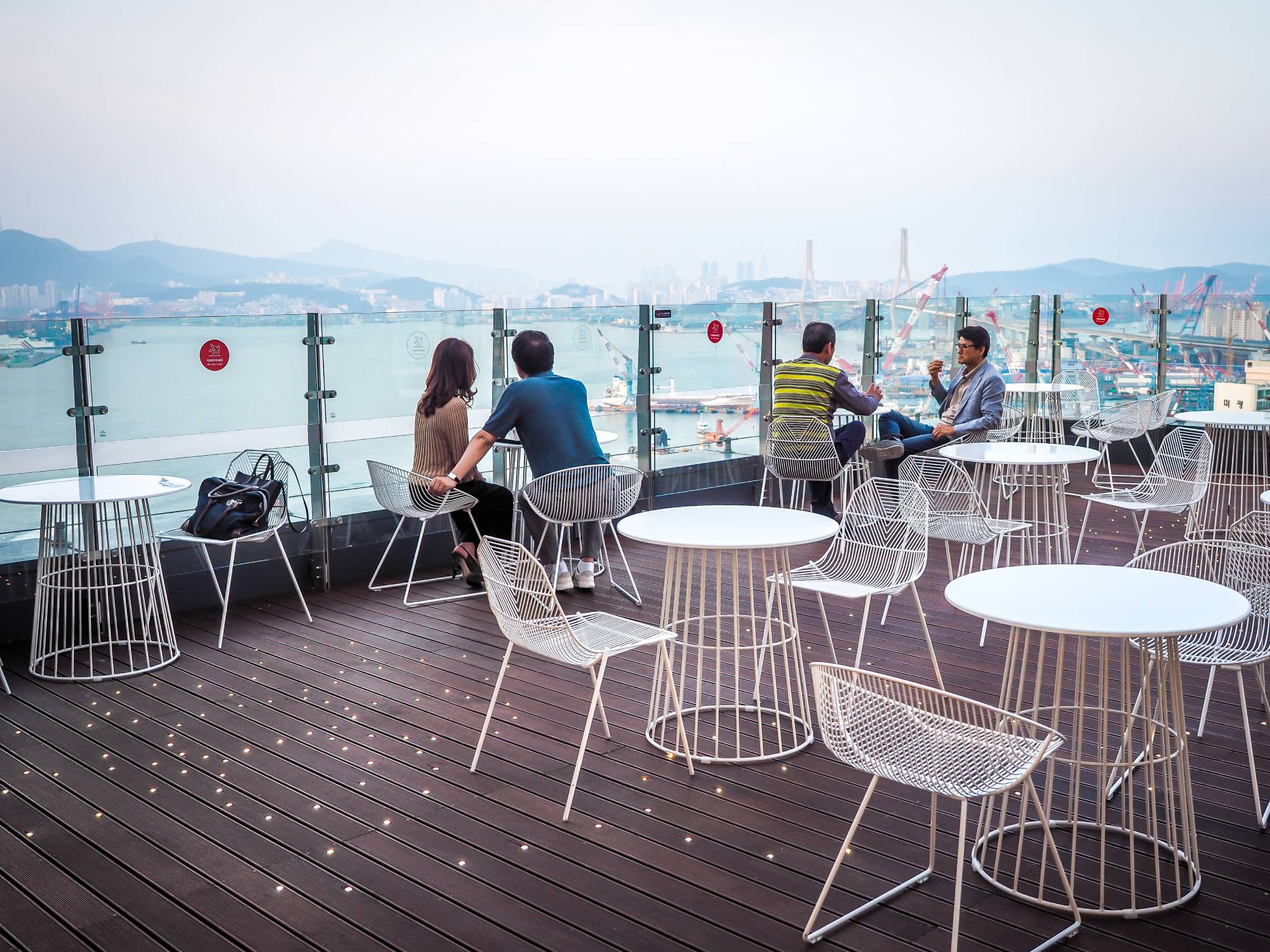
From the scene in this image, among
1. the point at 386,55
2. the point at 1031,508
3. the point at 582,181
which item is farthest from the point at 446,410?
the point at 582,181

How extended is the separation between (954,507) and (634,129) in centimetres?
1326

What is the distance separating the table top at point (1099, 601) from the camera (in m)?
2.74

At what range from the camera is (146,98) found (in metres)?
14.3

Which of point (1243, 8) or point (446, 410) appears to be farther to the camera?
point (1243, 8)

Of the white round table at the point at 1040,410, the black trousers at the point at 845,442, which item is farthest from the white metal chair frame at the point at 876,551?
the white round table at the point at 1040,410

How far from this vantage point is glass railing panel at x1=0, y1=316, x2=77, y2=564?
546 cm

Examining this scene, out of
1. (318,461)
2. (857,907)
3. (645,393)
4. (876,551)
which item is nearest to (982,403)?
(645,393)

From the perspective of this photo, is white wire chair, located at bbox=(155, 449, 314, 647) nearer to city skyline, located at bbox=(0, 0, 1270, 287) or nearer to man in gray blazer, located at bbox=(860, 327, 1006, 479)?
man in gray blazer, located at bbox=(860, 327, 1006, 479)

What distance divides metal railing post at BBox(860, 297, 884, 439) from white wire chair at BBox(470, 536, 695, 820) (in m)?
6.11

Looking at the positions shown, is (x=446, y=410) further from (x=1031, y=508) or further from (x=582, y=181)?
(x=582, y=181)

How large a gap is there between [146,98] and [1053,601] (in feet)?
47.6

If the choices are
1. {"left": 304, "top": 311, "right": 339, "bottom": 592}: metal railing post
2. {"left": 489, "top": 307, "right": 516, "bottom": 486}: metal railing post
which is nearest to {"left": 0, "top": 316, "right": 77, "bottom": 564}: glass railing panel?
{"left": 304, "top": 311, "right": 339, "bottom": 592}: metal railing post

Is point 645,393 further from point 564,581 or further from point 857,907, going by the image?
point 857,907

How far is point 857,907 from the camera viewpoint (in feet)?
9.78
